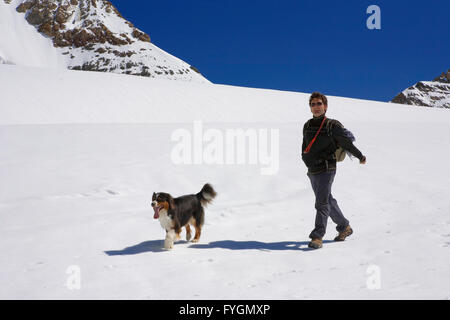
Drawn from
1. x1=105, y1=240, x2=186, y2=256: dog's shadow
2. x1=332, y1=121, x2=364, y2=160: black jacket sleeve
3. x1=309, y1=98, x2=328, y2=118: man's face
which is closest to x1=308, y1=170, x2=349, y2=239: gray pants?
x1=332, y1=121, x2=364, y2=160: black jacket sleeve

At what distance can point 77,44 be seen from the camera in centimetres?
18350

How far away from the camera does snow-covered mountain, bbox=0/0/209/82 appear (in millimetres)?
167875

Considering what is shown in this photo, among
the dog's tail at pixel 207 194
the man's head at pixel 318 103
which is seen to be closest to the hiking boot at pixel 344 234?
the man's head at pixel 318 103

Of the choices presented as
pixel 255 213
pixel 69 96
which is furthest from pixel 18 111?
pixel 255 213

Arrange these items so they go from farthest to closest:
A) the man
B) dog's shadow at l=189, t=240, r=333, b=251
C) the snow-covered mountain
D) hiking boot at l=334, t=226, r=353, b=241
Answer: the snow-covered mountain, hiking boot at l=334, t=226, r=353, b=241, dog's shadow at l=189, t=240, r=333, b=251, the man

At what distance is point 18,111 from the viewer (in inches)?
622

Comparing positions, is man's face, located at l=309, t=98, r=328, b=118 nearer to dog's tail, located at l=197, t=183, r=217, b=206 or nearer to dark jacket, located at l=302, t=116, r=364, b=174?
dark jacket, located at l=302, t=116, r=364, b=174

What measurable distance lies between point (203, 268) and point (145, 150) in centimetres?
714

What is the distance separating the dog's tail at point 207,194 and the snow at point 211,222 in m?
0.56

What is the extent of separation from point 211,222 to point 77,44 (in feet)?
665

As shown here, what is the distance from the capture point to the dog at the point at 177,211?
171 inches

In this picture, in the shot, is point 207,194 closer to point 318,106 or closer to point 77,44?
point 318,106

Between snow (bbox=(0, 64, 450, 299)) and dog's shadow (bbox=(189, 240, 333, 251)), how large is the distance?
0.03m

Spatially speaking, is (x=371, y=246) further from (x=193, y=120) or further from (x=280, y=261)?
(x=193, y=120)
